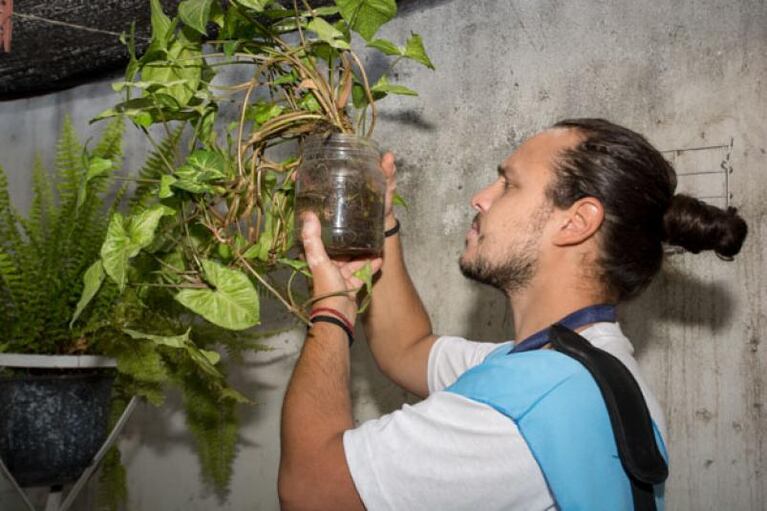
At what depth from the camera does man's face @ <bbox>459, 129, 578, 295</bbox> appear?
1.32m

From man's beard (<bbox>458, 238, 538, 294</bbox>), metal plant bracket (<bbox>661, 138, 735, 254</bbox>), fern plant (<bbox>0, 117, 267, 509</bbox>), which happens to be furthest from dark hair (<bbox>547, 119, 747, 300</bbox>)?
fern plant (<bbox>0, 117, 267, 509</bbox>)

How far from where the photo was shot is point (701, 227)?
4.22 ft

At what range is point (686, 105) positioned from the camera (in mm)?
1672

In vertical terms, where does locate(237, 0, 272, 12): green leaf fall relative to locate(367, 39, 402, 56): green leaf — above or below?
→ above

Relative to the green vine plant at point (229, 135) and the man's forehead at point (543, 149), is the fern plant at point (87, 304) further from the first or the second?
the man's forehead at point (543, 149)

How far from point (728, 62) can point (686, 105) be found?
0.12 m

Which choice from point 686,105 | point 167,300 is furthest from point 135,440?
point 686,105

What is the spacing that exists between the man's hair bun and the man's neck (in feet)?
0.60

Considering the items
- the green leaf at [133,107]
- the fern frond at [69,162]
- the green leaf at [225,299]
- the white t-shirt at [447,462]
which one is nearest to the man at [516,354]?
the white t-shirt at [447,462]

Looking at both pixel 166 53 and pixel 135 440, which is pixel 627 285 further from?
pixel 135 440

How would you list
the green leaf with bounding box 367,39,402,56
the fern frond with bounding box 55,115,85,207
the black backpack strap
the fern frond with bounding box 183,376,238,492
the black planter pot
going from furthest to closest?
the fern frond with bounding box 183,376,238,492 → the fern frond with bounding box 55,115,85,207 → the black planter pot → the green leaf with bounding box 367,39,402,56 → the black backpack strap

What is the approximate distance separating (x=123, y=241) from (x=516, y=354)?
61cm

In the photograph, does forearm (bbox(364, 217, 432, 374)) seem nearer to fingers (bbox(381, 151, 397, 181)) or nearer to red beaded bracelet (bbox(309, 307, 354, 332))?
fingers (bbox(381, 151, 397, 181))

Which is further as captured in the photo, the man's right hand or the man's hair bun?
the man's right hand
